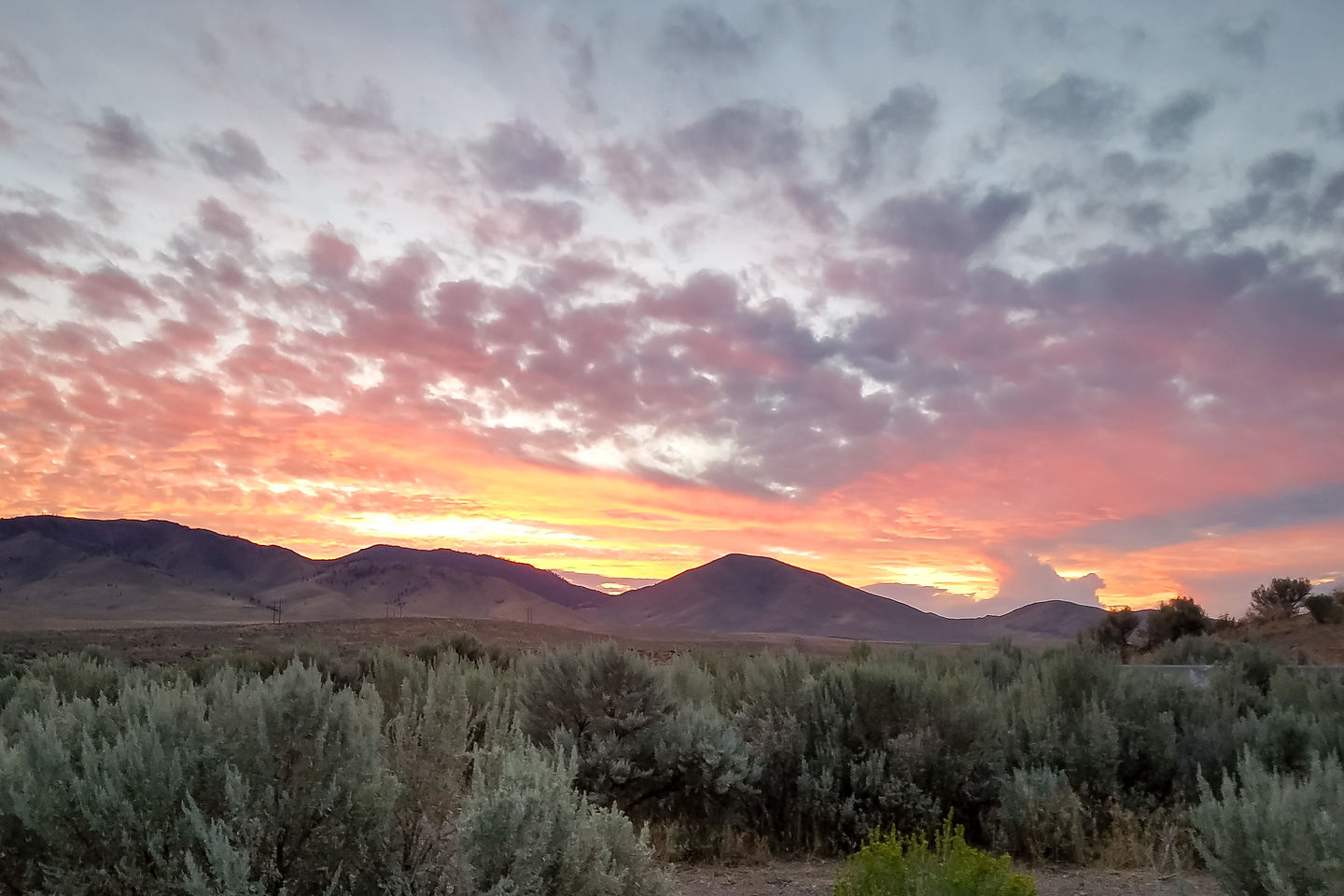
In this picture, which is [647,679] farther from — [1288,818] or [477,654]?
[477,654]

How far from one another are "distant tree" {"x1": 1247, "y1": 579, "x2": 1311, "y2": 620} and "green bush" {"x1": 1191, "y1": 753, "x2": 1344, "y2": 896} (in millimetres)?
41902

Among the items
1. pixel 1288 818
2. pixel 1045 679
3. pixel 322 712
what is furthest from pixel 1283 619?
pixel 322 712

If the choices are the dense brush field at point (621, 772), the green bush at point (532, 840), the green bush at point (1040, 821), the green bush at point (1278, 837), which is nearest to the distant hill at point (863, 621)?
the dense brush field at point (621, 772)

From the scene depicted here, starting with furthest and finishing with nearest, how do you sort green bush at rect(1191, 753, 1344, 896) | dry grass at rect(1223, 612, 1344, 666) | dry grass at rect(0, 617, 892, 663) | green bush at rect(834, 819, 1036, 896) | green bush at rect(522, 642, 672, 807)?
dry grass at rect(0, 617, 892, 663), dry grass at rect(1223, 612, 1344, 666), green bush at rect(522, 642, 672, 807), green bush at rect(1191, 753, 1344, 896), green bush at rect(834, 819, 1036, 896)

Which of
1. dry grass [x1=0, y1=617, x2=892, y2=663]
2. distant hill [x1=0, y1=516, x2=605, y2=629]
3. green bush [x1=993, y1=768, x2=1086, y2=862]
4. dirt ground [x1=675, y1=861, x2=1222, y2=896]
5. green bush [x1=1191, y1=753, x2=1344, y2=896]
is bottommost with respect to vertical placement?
dirt ground [x1=675, y1=861, x2=1222, y2=896]

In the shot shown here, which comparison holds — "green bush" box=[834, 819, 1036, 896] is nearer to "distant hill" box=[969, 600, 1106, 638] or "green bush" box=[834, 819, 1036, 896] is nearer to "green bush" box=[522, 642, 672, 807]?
"green bush" box=[522, 642, 672, 807]

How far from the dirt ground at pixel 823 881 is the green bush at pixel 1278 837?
120cm

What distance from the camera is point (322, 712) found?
5.09 metres

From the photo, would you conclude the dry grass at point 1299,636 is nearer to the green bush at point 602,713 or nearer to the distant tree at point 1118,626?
the distant tree at point 1118,626

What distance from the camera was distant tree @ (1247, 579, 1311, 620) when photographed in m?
42.8

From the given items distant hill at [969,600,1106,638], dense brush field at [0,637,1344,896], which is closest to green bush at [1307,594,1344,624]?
dense brush field at [0,637,1344,896]

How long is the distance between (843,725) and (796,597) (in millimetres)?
192559

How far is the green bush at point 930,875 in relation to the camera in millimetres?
4609

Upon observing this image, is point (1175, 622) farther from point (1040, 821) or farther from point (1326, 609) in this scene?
point (1040, 821)
